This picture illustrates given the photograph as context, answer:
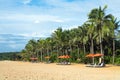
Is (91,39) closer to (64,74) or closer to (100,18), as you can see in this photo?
(100,18)

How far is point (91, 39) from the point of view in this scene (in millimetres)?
71438

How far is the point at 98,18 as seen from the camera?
58656 mm

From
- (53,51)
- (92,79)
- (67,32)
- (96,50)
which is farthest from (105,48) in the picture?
(92,79)

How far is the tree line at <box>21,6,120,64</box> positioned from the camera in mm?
58562

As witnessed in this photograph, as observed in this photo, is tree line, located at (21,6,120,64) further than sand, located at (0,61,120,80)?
Result: Yes

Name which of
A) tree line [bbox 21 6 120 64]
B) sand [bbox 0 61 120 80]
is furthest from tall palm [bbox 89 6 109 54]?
sand [bbox 0 61 120 80]

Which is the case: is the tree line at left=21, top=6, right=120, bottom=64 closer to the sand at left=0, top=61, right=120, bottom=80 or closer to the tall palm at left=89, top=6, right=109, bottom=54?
the tall palm at left=89, top=6, right=109, bottom=54

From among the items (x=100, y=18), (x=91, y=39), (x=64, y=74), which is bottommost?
(x=64, y=74)

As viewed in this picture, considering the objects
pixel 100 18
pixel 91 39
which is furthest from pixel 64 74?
pixel 91 39

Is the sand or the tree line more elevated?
the tree line

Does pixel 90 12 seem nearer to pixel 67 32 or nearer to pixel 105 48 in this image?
pixel 105 48

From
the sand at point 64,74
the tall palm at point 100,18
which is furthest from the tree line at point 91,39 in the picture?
the sand at point 64,74

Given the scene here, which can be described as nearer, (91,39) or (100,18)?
(100,18)

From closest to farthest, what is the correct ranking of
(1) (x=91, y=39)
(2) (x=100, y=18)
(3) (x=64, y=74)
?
(3) (x=64, y=74), (2) (x=100, y=18), (1) (x=91, y=39)
